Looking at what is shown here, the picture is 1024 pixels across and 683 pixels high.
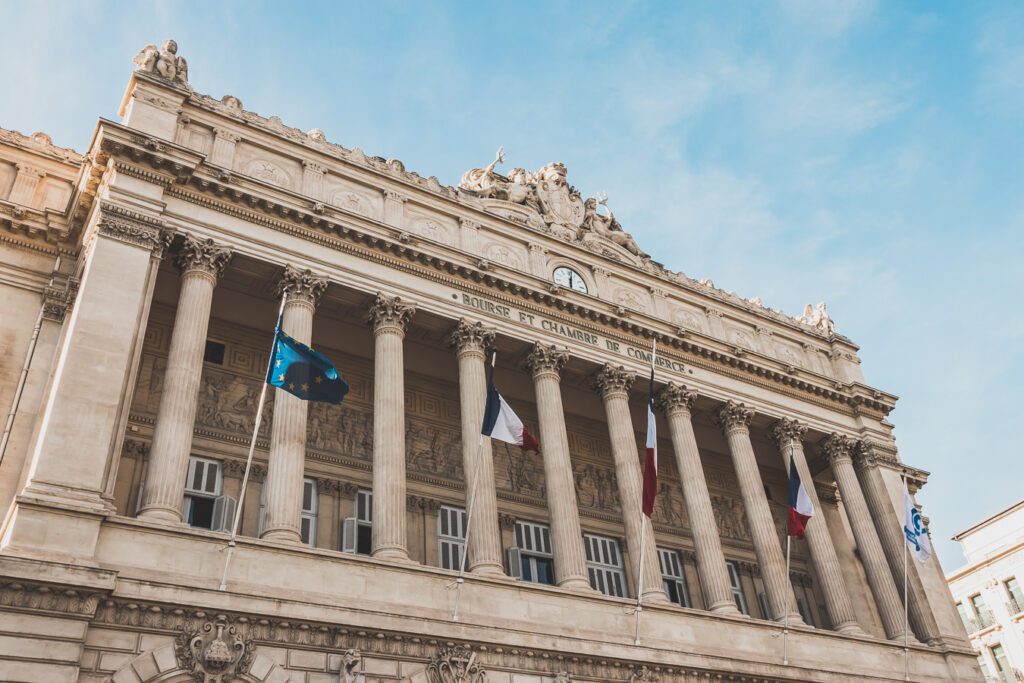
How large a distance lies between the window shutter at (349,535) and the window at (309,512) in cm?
71

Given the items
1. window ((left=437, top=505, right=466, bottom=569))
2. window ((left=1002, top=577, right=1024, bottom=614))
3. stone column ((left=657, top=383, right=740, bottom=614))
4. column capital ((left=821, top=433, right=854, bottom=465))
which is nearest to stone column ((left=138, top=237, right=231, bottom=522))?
window ((left=437, top=505, right=466, bottom=569))

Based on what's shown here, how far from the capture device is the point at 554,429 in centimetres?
2438

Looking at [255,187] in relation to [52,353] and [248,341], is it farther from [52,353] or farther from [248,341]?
[52,353]

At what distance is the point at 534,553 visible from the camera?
82.7 feet

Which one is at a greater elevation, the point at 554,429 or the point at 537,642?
the point at 554,429

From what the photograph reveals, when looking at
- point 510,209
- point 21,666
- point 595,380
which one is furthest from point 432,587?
point 510,209

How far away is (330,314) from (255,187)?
13.3 feet

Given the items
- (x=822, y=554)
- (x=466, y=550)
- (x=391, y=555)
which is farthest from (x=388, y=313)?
(x=822, y=554)

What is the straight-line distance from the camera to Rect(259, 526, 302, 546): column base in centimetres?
1830

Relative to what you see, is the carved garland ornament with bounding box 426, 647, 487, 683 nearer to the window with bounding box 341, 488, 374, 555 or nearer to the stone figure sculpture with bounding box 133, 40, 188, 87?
the window with bounding box 341, 488, 374, 555

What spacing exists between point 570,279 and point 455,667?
14268mm

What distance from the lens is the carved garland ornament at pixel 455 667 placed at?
18016 millimetres

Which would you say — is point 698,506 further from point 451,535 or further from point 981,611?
point 981,611

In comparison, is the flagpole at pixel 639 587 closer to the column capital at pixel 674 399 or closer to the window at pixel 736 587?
the column capital at pixel 674 399
